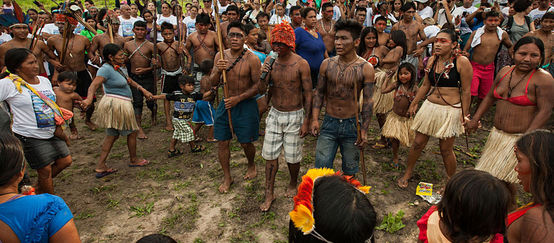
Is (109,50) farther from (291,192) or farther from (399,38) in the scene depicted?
(399,38)

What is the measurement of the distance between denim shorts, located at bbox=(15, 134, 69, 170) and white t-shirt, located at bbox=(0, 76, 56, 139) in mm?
63

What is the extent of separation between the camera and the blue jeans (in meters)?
3.71

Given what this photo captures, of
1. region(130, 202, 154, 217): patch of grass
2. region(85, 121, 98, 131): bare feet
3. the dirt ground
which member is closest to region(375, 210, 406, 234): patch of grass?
the dirt ground

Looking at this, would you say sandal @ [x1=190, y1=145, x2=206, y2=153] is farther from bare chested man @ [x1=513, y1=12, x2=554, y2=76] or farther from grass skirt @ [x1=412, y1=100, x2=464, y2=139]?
bare chested man @ [x1=513, y1=12, x2=554, y2=76]

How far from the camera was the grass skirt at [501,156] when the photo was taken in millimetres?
3312

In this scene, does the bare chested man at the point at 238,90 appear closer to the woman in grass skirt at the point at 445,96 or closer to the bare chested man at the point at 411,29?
the woman in grass skirt at the point at 445,96

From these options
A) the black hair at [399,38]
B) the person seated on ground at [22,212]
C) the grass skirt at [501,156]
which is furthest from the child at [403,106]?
the person seated on ground at [22,212]

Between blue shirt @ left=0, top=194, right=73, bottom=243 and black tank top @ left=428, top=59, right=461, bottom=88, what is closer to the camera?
blue shirt @ left=0, top=194, right=73, bottom=243

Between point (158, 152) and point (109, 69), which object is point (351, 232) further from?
point (158, 152)

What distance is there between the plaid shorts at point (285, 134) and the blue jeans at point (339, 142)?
0.31m

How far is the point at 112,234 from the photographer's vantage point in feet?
11.8

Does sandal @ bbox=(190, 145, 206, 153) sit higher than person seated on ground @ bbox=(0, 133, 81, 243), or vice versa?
person seated on ground @ bbox=(0, 133, 81, 243)

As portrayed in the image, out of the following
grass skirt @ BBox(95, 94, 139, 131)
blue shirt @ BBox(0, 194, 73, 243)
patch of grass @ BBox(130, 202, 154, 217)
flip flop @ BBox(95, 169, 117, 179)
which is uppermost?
blue shirt @ BBox(0, 194, 73, 243)

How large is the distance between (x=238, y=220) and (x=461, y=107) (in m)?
3.12
